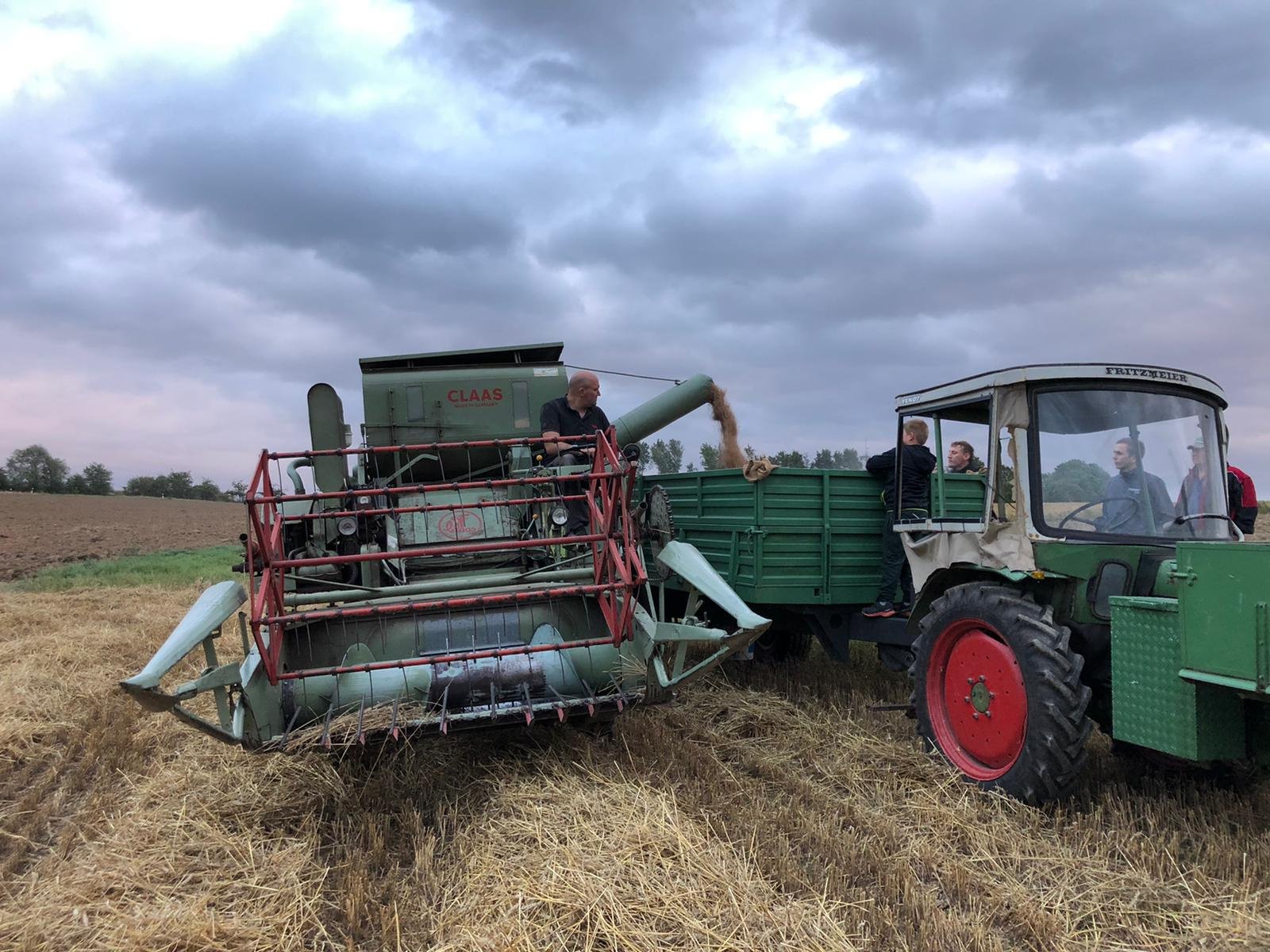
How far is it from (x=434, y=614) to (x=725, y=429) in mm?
4361

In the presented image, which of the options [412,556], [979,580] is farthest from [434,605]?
[979,580]

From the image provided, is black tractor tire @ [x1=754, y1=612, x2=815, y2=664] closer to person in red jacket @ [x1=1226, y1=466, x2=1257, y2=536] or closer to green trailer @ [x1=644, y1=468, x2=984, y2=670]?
green trailer @ [x1=644, y1=468, x2=984, y2=670]

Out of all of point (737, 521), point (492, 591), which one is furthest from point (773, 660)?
point (492, 591)

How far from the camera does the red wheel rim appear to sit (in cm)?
375

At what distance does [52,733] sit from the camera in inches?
209

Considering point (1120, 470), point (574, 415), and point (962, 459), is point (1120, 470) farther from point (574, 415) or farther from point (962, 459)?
point (574, 415)

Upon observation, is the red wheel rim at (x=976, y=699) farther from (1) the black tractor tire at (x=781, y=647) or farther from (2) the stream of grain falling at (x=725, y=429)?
(2) the stream of grain falling at (x=725, y=429)

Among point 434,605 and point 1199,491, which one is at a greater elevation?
point 1199,491

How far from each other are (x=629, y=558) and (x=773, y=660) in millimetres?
3313

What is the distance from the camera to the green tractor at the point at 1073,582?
3.23 m

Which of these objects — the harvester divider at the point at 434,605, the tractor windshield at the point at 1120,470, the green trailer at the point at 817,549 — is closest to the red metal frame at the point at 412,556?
the harvester divider at the point at 434,605

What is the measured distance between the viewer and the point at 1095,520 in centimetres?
389

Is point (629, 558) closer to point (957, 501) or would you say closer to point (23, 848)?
point (957, 501)

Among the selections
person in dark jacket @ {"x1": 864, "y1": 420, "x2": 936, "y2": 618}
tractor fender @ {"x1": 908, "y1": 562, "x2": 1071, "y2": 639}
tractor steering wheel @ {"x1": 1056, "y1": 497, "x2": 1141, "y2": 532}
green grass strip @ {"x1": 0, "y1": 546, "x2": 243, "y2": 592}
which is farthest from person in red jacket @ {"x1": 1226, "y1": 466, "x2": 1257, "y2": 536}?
green grass strip @ {"x1": 0, "y1": 546, "x2": 243, "y2": 592}
